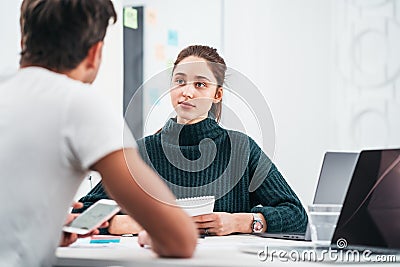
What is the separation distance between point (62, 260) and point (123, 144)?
1.09ft

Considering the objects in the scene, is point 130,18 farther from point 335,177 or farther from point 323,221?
point 323,221

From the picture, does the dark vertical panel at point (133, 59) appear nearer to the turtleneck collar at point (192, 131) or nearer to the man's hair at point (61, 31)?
the turtleneck collar at point (192, 131)

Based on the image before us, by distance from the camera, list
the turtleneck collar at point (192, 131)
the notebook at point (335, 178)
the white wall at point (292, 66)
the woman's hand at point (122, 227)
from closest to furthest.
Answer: the notebook at point (335, 178)
the woman's hand at point (122, 227)
the turtleneck collar at point (192, 131)
the white wall at point (292, 66)

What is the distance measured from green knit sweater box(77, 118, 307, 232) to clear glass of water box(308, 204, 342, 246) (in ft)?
2.61

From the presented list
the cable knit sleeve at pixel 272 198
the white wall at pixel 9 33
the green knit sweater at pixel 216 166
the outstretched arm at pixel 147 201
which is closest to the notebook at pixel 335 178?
the cable knit sleeve at pixel 272 198

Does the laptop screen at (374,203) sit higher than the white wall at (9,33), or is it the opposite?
the white wall at (9,33)

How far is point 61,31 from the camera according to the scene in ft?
4.60

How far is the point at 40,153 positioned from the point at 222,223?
89 cm

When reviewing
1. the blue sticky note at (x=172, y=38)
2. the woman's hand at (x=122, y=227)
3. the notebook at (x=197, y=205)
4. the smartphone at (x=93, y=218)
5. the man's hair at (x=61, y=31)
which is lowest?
the woman's hand at (x=122, y=227)

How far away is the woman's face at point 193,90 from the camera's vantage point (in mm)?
2363

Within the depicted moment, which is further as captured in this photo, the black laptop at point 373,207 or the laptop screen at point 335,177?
the laptop screen at point 335,177

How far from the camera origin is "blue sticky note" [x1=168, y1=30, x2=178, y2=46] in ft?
13.4

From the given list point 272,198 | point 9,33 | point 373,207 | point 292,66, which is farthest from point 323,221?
point 292,66

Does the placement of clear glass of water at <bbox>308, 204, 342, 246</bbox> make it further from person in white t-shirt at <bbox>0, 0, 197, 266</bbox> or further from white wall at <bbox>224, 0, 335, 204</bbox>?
white wall at <bbox>224, 0, 335, 204</bbox>
